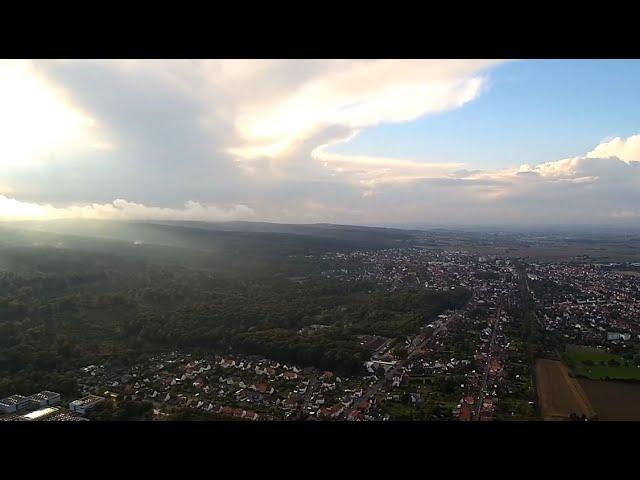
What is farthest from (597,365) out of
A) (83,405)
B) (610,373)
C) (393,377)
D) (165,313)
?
(165,313)

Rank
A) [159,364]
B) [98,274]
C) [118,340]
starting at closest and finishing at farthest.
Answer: [159,364] < [118,340] < [98,274]

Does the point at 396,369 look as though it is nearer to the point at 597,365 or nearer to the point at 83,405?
the point at 597,365

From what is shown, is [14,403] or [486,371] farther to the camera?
[486,371]

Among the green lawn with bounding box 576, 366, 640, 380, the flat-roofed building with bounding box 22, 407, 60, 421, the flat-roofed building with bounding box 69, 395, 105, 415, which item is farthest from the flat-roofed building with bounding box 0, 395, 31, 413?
the green lawn with bounding box 576, 366, 640, 380
